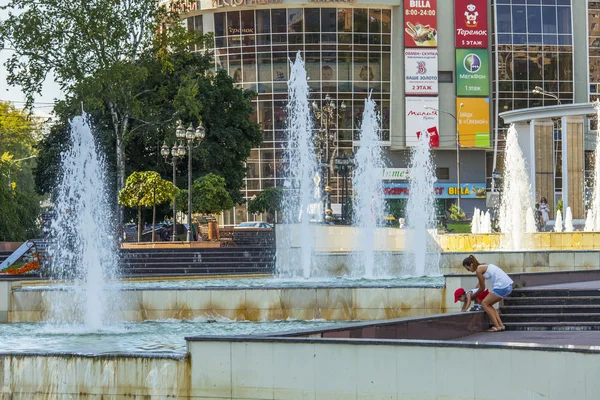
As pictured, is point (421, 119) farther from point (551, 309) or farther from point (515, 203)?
point (551, 309)

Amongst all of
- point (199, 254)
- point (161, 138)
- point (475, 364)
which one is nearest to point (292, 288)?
point (475, 364)

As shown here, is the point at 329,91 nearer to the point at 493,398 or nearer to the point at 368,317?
the point at 368,317

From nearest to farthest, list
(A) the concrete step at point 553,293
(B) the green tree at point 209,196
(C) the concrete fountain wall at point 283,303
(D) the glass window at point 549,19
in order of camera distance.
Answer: (A) the concrete step at point 553,293 < (C) the concrete fountain wall at point 283,303 < (B) the green tree at point 209,196 < (D) the glass window at point 549,19

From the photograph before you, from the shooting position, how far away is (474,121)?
242 ft

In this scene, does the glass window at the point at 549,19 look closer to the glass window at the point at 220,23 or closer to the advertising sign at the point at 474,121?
the advertising sign at the point at 474,121

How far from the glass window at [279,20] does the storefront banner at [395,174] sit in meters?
10.4

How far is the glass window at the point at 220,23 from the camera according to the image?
246 ft

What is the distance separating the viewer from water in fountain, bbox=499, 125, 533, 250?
3388 cm

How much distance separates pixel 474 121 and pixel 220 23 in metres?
16.4

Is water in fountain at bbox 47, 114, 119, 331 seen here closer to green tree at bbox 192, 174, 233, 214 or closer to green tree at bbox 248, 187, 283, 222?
green tree at bbox 192, 174, 233, 214

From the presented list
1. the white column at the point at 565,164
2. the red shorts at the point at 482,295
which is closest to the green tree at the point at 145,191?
the white column at the point at 565,164

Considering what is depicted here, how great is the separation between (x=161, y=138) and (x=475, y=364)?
41162mm

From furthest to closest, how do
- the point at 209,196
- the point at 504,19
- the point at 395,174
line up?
the point at 395,174 < the point at 504,19 < the point at 209,196

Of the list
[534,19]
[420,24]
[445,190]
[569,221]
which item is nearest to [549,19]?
[534,19]
